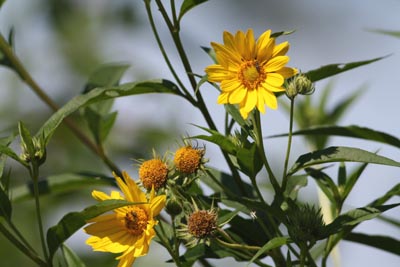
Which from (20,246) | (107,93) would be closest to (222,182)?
(107,93)

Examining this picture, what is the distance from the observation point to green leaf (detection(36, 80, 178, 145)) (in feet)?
3.45

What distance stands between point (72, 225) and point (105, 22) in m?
2.94

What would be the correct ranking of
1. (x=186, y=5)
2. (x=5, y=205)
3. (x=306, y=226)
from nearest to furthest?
(x=306, y=226), (x=5, y=205), (x=186, y=5)

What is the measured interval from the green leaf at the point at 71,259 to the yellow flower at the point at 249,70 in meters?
0.33

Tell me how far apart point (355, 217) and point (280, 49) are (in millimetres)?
223

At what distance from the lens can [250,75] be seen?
37.2 inches

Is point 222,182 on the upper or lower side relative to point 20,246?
upper

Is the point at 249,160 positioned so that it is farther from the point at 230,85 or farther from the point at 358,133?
the point at 358,133

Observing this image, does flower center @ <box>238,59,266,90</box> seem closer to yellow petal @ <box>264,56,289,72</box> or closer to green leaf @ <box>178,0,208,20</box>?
yellow petal @ <box>264,56,289,72</box>

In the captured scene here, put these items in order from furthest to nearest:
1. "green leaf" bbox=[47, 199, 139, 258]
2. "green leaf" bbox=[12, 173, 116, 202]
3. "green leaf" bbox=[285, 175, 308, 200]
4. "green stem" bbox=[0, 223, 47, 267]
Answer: "green leaf" bbox=[12, 173, 116, 202], "green leaf" bbox=[285, 175, 308, 200], "green stem" bbox=[0, 223, 47, 267], "green leaf" bbox=[47, 199, 139, 258]

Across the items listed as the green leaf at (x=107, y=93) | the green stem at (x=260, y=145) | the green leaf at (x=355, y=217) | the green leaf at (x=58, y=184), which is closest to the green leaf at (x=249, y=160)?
the green stem at (x=260, y=145)

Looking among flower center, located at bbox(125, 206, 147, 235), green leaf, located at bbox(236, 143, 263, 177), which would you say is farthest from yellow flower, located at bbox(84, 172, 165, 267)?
green leaf, located at bbox(236, 143, 263, 177)

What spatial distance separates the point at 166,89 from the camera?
1124mm

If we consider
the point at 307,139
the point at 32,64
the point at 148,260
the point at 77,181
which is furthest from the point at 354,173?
the point at 32,64
